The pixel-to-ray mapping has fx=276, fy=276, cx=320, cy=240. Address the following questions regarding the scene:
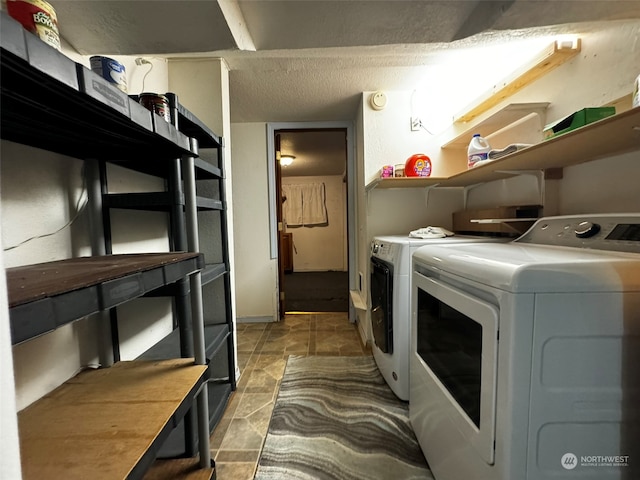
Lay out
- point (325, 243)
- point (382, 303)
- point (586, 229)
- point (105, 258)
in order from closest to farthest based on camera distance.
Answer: point (105, 258)
point (586, 229)
point (382, 303)
point (325, 243)

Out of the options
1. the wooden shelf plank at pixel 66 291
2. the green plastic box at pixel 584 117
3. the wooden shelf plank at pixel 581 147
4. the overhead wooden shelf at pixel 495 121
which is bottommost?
the wooden shelf plank at pixel 66 291

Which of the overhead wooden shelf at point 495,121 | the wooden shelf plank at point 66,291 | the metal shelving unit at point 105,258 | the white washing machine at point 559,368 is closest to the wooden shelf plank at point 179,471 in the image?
the metal shelving unit at point 105,258

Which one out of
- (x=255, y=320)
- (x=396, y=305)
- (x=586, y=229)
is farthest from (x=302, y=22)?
(x=255, y=320)

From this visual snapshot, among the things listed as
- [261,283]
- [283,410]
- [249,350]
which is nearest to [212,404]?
[283,410]

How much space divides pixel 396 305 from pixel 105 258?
1.40 meters

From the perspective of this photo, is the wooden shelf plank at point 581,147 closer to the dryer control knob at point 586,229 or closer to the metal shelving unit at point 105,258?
the dryer control knob at point 586,229

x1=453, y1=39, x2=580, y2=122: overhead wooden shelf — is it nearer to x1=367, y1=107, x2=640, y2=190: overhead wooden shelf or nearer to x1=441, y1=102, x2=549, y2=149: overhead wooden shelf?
x1=441, y1=102, x2=549, y2=149: overhead wooden shelf

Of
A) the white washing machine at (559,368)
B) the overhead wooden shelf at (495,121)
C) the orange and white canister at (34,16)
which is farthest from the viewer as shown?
the overhead wooden shelf at (495,121)

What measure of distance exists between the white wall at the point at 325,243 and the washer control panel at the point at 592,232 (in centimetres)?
509

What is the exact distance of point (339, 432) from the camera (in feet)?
4.67

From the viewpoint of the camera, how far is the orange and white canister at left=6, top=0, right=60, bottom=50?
54 centimetres

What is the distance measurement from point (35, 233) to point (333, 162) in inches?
176

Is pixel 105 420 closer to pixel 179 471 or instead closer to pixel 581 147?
pixel 179 471

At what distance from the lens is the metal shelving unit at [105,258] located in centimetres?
45
